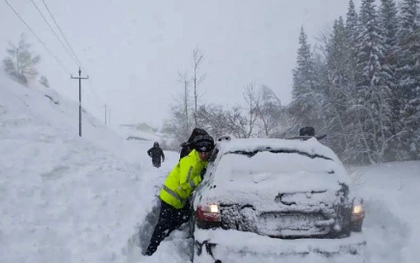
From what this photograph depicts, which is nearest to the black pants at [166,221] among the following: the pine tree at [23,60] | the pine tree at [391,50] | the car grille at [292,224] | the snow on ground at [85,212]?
the snow on ground at [85,212]

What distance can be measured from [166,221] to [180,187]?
509 mm

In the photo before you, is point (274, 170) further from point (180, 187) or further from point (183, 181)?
point (180, 187)

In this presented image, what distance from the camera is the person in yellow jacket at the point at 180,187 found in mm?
4297

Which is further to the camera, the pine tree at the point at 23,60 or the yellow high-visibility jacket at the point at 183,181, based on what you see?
the pine tree at the point at 23,60

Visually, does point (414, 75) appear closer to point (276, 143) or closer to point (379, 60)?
point (379, 60)

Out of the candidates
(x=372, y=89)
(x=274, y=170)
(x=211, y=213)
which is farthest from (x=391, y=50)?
(x=211, y=213)

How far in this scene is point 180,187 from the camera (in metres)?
4.50

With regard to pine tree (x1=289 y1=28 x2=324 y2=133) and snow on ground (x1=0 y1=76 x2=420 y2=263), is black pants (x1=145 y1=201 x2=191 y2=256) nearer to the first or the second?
snow on ground (x1=0 y1=76 x2=420 y2=263)

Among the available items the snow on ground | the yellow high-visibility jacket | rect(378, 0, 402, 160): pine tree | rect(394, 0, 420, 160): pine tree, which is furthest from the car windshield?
rect(378, 0, 402, 160): pine tree

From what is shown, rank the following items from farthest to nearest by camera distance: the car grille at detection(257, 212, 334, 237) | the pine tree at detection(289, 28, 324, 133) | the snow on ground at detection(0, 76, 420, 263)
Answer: the pine tree at detection(289, 28, 324, 133) < the snow on ground at detection(0, 76, 420, 263) < the car grille at detection(257, 212, 334, 237)

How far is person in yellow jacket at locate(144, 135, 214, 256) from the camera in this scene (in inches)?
169

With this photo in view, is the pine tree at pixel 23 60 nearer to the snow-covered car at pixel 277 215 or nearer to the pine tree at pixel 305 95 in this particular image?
the pine tree at pixel 305 95

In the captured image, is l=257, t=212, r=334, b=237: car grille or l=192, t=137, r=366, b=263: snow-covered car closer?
l=192, t=137, r=366, b=263: snow-covered car

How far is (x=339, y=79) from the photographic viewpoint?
3055cm
